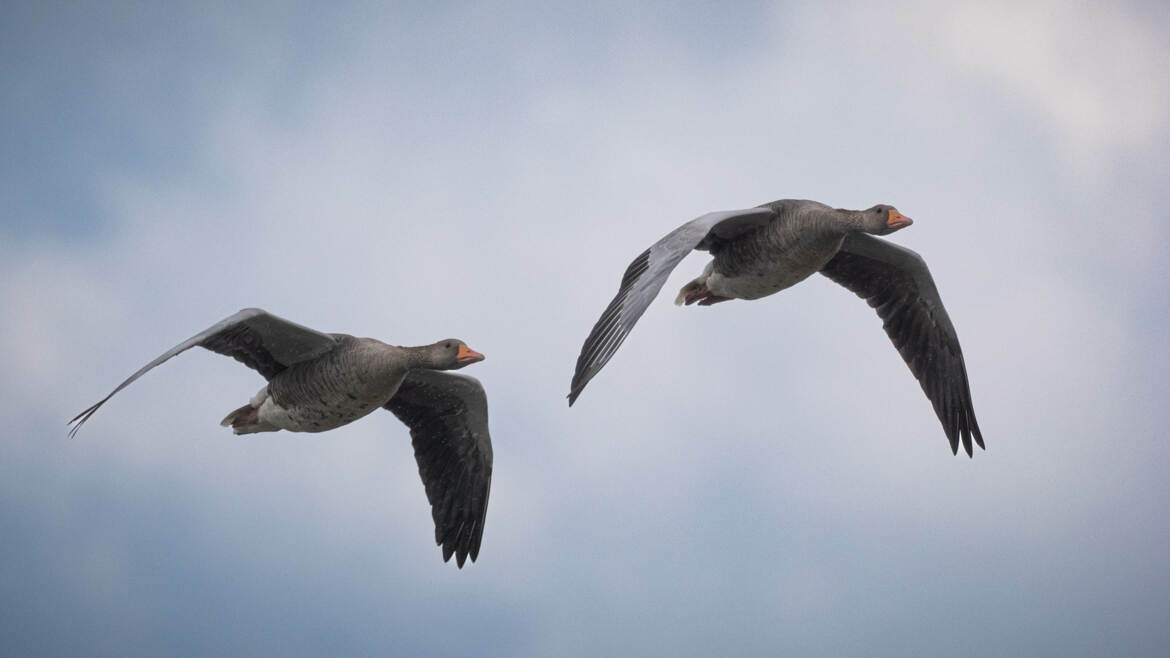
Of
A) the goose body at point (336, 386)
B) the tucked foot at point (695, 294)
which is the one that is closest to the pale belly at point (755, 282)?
the tucked foot at point (695, 294)

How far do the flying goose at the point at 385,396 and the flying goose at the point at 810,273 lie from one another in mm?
2442

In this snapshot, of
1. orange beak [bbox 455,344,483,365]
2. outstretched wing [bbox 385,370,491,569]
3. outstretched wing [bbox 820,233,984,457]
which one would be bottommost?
outstretched wing [bbox 385,370,491,569]

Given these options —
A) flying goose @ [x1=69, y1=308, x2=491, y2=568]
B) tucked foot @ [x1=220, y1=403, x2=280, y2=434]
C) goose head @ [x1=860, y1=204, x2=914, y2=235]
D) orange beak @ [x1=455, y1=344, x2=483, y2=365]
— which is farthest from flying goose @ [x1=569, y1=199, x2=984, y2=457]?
tucked foot @ [x1=220, y1=403, x2=280, y2=434]

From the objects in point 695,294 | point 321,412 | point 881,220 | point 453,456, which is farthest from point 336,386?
point 881,220

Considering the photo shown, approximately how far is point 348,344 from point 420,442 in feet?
6.67

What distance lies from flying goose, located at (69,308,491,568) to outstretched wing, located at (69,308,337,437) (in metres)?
0.01

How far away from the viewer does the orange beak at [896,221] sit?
1355cm

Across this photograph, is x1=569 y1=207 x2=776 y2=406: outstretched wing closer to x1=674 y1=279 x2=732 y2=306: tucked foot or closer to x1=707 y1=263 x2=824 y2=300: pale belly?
x1=707 y1=263 x2=824 y2=300: pale belly

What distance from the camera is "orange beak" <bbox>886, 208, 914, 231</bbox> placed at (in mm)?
13555

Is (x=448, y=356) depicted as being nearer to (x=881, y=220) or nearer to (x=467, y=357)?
(x=467, y=357)

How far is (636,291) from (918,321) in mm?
5583

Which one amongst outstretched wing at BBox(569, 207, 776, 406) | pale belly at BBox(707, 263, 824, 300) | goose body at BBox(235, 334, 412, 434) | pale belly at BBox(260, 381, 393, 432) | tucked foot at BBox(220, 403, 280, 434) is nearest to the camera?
outstretched wing at BBox(569, 207, 776, 406)

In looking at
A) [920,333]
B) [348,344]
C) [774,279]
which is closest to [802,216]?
[774,279]

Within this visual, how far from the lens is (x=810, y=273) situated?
46.0 ft
